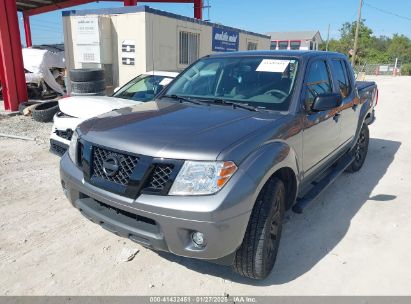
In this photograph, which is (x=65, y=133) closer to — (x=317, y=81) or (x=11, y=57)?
(x=317, y=81)

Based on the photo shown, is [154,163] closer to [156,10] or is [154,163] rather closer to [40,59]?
[156,10]

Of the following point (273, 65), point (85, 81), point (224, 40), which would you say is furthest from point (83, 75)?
point (224, 40)

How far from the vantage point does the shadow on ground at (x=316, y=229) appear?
2.99 m

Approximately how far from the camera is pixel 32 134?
24.9ft

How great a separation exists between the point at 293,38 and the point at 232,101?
73.1 meters

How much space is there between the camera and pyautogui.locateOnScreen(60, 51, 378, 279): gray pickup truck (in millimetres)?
2275

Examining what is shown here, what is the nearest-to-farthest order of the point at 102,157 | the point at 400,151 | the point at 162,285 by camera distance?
the point at 102,157
the point at 162,285
the point at 400,151

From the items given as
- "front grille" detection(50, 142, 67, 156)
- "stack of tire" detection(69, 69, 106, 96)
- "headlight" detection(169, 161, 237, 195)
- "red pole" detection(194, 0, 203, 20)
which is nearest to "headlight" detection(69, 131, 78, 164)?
"headlight" detection(169, 161, 237, 195)

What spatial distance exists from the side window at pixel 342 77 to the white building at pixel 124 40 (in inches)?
264

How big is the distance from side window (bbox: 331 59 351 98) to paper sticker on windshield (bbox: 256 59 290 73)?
3.74 ft

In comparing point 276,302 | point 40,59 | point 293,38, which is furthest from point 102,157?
point 293,38

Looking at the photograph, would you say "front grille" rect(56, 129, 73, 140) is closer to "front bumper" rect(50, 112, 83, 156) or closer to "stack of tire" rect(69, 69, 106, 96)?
"front bumper" rect(50, 112, 83, 156)

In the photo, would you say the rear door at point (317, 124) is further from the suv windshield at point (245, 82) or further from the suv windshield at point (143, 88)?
the suv windshield at point (143, 88)

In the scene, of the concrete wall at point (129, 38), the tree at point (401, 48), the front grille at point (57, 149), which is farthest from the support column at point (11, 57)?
the tree at point (401, 48)
